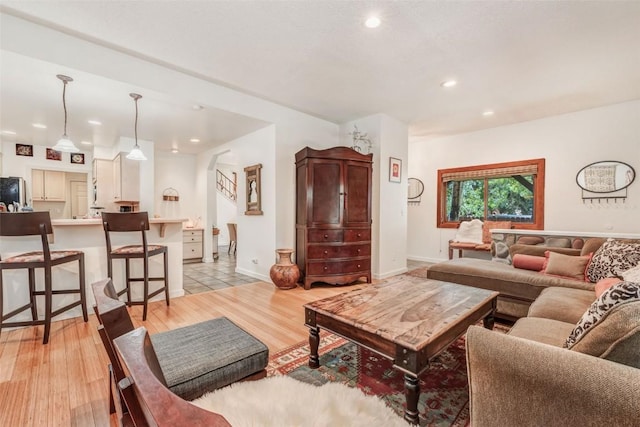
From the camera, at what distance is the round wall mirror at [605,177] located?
13.2ft

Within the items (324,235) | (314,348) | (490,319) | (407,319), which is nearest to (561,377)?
(407,319)

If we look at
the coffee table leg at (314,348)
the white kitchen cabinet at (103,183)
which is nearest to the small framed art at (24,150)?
the white kitchen cabinet at (103,183)

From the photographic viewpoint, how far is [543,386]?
89cm

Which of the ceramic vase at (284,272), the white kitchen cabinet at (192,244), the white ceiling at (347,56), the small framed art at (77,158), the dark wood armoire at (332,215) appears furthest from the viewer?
the small framed art at (77,158)

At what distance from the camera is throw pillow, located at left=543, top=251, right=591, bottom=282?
256 cm

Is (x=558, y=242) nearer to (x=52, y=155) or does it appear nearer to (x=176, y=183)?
(x=176, y=183)

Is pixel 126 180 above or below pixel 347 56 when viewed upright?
below

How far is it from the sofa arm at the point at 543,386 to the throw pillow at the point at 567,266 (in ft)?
7.41

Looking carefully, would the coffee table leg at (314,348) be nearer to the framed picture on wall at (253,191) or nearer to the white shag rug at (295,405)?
the white shag rug at (295,405)

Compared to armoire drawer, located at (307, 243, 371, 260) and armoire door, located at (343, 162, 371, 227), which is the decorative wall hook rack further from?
armoire drawer, located at (307, 243, 371, 260)

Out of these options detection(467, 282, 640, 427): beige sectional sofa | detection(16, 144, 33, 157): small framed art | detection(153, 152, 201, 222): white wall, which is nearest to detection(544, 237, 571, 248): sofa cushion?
detection(467, 282, 640, 427): beige sectional sofa

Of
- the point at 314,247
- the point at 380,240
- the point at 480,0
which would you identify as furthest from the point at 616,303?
the point at 380,240

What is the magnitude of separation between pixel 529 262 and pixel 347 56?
2858 mm

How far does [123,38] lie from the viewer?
251 cm
